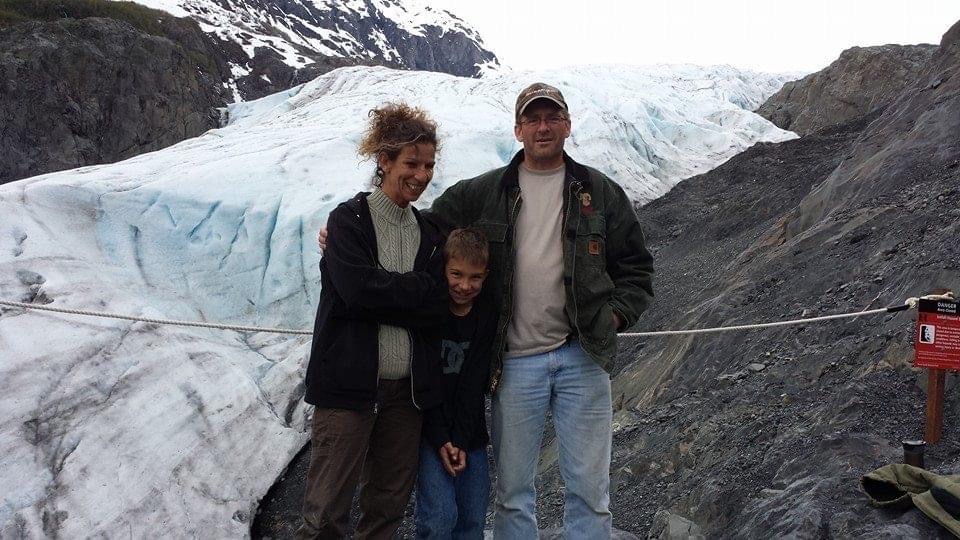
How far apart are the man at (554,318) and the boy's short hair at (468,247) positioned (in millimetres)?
80

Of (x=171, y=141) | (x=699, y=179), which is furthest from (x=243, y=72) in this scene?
(x=699, y=179)

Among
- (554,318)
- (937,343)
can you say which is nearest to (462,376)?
(554,318)

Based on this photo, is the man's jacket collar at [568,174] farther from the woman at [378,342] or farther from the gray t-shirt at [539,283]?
the woman at [378,342]

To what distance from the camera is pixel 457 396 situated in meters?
2.66

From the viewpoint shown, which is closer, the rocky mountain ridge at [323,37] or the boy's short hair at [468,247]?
the boy's short hair at [468,247]

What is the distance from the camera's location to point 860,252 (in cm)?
585

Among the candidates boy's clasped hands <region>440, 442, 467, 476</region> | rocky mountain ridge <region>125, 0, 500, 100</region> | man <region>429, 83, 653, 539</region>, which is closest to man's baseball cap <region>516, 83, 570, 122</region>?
man <region>429, 83, 653, 539</region>

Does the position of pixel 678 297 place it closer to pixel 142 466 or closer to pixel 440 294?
pixel 142 466

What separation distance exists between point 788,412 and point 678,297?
4633 millimetres

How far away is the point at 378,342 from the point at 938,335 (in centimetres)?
247

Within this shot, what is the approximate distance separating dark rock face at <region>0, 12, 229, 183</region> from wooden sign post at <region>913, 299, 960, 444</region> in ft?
80.3

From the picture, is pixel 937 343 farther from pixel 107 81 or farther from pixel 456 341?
pixel 107 81

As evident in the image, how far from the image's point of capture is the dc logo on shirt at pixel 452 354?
265 centimetres

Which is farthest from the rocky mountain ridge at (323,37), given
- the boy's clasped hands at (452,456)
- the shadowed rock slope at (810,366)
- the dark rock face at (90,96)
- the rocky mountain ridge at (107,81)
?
the boy's clasped hands at (452,456)
